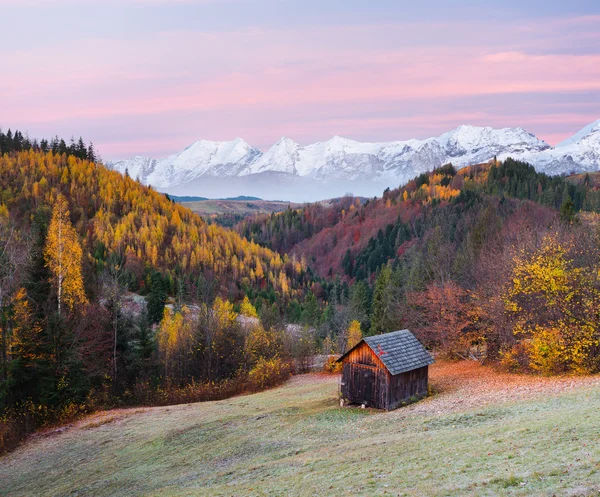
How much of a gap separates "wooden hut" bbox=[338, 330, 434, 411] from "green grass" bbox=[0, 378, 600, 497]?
4.43 feet

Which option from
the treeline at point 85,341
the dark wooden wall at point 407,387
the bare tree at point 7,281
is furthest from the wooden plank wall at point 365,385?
the bare tree at point 7,281

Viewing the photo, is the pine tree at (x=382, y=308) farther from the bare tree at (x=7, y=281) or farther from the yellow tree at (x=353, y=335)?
the bare tree at (x=7, y=281)

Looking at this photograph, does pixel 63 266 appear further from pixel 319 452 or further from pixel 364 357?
pixel 319 452

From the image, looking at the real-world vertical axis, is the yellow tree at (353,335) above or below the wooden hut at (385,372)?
below

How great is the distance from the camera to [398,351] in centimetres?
3584

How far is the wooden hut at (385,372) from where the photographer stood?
34.3 meters

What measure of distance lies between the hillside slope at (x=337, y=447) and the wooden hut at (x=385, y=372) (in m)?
1.28

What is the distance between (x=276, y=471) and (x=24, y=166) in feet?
506

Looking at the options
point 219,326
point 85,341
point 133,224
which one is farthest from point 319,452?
point 133,224

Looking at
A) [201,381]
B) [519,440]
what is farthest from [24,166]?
[519,440]

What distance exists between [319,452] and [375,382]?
1102 cm

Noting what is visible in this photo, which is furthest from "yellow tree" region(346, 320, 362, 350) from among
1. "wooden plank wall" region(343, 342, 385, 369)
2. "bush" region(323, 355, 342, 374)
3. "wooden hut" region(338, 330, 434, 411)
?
"wooden plank wall" region(343, 342, 385, 369)

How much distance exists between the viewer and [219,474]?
77.8 ft

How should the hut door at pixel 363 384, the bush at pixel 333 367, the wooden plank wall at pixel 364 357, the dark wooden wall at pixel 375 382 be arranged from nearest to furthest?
1. the dark wooden wall at pixel 375 382
2. the hut door at pixel 363 384
3. the wooden plank wall at pixel 364 357
4. the bush at pixel 333 367
